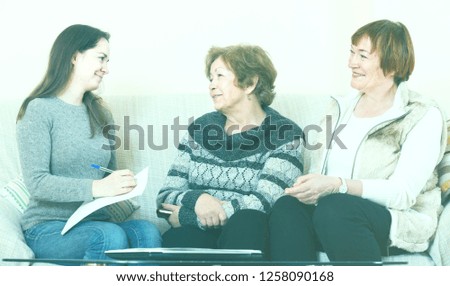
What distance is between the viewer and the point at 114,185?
6.97 ft

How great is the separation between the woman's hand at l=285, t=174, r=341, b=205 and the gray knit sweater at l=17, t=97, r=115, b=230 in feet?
1.81

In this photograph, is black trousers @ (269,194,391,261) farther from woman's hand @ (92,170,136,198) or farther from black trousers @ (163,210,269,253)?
woman's hand @ (92,170,136,198)

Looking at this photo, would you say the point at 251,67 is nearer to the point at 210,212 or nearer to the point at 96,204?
the point at 210,212

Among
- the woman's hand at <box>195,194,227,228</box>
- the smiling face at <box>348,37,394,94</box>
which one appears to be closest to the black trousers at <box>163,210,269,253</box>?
the woman's hand at <box>195,194,227,228</box>

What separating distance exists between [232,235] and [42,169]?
547mm

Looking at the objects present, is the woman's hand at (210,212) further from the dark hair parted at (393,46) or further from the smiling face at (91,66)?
the dark hair parted at (393,46)

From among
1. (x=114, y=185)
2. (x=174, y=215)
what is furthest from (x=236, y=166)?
(x=114, y=185)

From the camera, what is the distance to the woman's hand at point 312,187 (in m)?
2.10

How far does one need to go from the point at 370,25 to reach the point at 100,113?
82cm

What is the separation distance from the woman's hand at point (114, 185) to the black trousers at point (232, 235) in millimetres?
179

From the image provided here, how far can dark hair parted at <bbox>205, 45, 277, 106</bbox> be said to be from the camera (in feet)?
7.47

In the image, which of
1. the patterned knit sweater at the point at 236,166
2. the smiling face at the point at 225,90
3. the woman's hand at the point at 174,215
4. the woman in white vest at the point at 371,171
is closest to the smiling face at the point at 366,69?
the woman in white vest at the point at 371,171

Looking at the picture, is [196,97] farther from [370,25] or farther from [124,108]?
[370,25]

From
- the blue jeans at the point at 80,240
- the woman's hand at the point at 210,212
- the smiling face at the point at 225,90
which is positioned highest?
the smiling face at the point at 225,90
